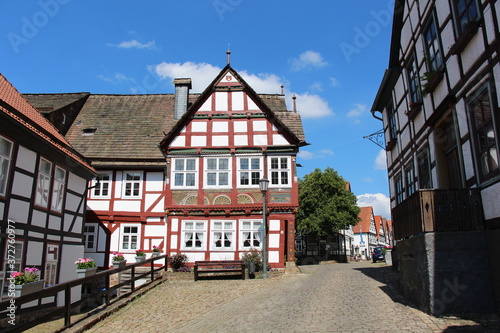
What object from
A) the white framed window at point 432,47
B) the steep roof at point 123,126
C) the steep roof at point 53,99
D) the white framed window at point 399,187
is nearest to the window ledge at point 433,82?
the white framed window at point 432,47

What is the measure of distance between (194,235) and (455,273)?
15018 millimetres

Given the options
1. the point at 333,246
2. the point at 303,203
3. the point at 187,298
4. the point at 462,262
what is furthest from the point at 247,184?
the point at 333,246

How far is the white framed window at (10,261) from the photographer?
12.7m

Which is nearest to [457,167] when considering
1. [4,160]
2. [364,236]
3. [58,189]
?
[4,160]

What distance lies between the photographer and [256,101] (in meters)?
23.1

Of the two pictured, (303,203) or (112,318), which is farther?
(303,203)

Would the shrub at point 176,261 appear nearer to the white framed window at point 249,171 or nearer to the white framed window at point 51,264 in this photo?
the white framed window at point 249,171

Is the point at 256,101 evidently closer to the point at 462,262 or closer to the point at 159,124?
the point at 159,124

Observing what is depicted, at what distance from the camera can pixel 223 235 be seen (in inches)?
846

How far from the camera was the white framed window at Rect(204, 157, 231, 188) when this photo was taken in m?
22.1

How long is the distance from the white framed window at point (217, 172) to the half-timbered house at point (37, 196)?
587 centimetres

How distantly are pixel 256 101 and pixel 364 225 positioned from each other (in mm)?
59080

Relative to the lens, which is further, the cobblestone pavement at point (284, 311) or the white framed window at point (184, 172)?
the white framed window at point (184, 172)

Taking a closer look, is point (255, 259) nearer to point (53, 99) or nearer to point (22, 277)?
point (22, 277)
